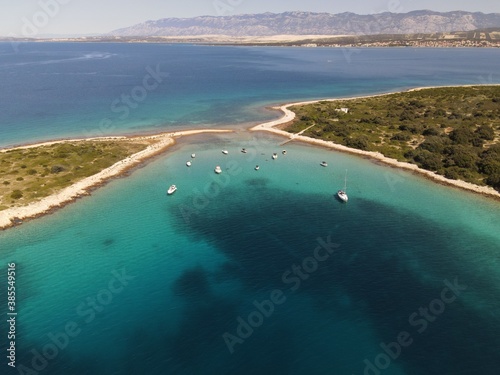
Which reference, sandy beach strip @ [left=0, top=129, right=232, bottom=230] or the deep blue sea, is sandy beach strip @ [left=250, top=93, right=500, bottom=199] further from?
sandy beach strip @ [left=0, top=129, right=232, bottom=230]

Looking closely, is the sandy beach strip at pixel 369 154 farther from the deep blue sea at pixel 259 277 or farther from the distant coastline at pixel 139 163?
the deep blue sea at pixel 259 277

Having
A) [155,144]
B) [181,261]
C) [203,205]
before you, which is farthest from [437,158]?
[155,144]

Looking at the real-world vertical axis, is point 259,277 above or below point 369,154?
below

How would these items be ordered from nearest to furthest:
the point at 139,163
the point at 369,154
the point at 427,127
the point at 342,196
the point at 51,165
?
the point at 342,196, the point at 51,165, the point at 139,163, the point at 369,154, the point at 427,127

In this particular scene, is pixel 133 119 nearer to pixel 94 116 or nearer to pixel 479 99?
pixel 94 116

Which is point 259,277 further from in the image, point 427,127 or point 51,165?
point 427,127

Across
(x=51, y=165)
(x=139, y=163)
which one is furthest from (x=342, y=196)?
(x=51, y=165)

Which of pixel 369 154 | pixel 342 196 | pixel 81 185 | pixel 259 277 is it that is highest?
pixel 342 196
